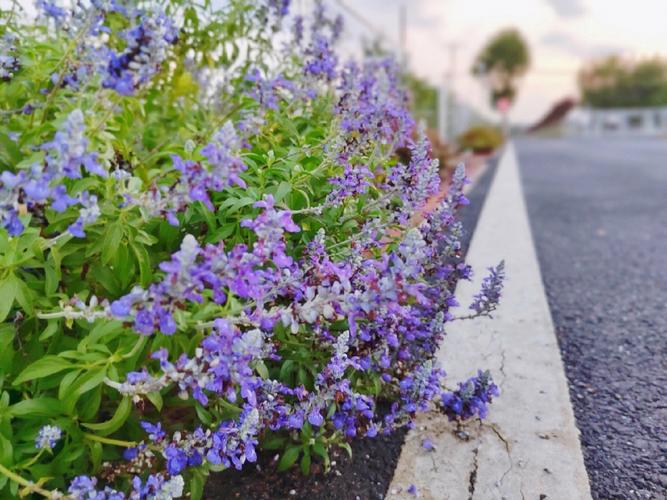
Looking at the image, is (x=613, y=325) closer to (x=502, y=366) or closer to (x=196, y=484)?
(x=502, y=366)

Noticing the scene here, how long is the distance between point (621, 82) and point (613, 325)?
80.4 meters

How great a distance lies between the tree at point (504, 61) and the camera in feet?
222

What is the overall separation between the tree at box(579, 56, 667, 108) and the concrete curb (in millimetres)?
75487

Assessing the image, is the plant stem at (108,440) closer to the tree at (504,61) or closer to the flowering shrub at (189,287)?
the flowering shrub at (189,287)

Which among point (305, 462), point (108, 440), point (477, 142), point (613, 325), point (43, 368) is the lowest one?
point (477, 142)

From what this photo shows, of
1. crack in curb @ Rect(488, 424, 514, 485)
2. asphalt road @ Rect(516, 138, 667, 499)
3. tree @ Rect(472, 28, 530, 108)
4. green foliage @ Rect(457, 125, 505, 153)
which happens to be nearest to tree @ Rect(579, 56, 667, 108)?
tree @ Rect(472, 28, 530, 108)

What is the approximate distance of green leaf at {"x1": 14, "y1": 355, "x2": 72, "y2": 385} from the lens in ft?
4.66

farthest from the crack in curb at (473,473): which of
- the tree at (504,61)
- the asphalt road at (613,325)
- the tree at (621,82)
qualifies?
the tree at (621,82)

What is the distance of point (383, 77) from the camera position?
9.67 feet

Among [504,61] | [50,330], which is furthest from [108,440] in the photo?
[504,61]

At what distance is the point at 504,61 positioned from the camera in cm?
6850

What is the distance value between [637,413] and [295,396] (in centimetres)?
127

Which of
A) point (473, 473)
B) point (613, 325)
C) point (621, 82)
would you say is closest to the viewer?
point (473, 473)

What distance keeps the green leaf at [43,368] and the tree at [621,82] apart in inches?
3045
